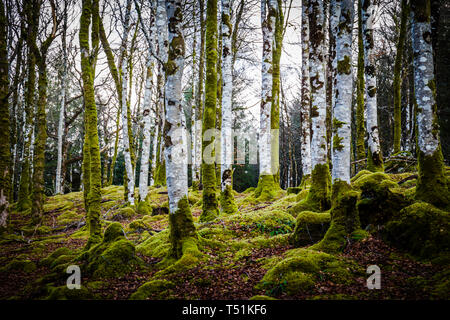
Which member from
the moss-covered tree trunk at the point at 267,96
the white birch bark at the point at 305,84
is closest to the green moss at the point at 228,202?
the moss-covered tree trunk at the point at 267,96

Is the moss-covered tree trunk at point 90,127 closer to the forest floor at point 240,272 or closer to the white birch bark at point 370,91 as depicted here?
the forest floor at point 240,272

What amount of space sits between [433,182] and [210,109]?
539 cm

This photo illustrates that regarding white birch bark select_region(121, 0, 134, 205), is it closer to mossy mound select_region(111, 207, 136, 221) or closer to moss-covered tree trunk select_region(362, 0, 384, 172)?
mossy mound select_region(111, 207, 136, 221)

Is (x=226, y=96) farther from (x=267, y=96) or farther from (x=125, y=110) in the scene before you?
(x=125, y=110)

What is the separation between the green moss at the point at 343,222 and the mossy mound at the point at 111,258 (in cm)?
365

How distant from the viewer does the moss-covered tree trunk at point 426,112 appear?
13.9 ft

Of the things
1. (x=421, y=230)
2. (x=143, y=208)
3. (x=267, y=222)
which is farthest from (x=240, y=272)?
(x=143, y=208)

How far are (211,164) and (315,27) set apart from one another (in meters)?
4.75

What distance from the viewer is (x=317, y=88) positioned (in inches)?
244

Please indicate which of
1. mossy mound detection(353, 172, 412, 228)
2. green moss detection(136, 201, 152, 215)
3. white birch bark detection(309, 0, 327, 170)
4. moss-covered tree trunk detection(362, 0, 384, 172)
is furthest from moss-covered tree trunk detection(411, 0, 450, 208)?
green moss detection(136, 201, 152, 215)

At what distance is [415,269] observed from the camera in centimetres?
336

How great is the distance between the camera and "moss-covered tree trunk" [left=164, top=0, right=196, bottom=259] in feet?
15.5
